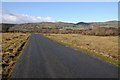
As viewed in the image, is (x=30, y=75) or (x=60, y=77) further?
(x=30, y=75)

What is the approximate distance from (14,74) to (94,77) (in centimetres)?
530

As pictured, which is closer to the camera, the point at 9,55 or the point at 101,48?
the point at 9,55

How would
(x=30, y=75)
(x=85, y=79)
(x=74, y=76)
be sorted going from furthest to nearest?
(x=30, y=75) < (x=74, y=76) < (x=85, y=79)

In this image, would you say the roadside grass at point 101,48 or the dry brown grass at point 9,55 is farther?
the roadside grass at point 101,48

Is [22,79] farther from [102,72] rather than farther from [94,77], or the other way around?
[102,72]

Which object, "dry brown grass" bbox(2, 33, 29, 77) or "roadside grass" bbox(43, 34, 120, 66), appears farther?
"roadside grass" bbox(43, 34, 120, 66)

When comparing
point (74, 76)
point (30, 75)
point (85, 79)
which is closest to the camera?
point (85, 79)

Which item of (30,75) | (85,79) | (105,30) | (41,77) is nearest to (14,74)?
(30,75)

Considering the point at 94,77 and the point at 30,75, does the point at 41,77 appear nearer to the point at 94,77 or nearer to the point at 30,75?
the point at 30,75

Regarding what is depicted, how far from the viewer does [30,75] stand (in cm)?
1498

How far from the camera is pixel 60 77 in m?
13.9

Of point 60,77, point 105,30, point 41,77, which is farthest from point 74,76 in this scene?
point 105,30

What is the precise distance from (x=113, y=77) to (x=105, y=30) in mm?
89522

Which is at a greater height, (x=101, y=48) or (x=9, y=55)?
(x=101, y=48)
